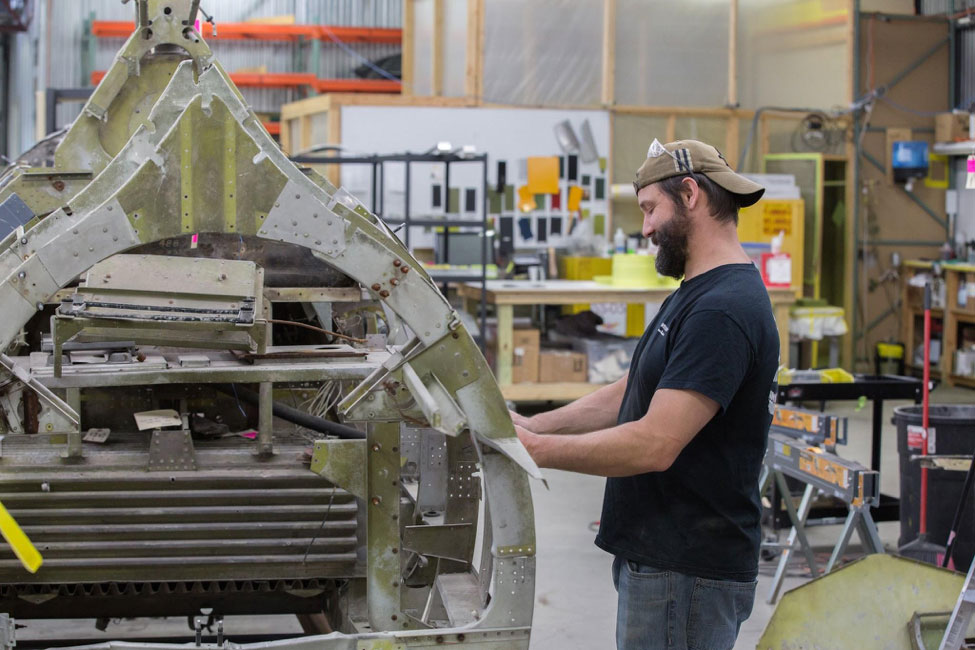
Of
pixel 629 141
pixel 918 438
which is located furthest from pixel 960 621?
pixel 629 141

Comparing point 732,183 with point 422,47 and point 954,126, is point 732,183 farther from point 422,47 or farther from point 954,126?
point 954,126

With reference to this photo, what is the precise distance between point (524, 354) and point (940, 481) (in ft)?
11.9

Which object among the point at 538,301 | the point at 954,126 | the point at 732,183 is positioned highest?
the point at 954,126

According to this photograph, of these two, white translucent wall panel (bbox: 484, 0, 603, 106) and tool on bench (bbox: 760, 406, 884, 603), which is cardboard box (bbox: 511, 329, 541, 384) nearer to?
white translucent wall panel (bbox: 484, 0, 603, 106)

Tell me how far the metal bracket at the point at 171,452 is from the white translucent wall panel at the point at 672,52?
23.8 feet

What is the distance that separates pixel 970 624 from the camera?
10.2ft

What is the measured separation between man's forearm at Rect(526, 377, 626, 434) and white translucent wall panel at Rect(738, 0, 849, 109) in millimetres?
7728

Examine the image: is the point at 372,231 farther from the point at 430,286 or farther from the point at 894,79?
the point at 894,79

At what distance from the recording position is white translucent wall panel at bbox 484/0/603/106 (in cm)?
916

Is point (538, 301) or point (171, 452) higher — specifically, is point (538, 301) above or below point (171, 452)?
above

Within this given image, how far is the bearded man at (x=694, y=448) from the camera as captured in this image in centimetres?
217

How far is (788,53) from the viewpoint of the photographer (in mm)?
9797

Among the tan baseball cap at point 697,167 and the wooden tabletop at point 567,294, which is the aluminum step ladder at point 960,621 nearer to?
the tan baseball cap at point 697,167

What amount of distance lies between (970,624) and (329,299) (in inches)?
81.2
